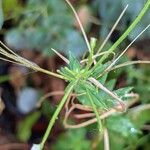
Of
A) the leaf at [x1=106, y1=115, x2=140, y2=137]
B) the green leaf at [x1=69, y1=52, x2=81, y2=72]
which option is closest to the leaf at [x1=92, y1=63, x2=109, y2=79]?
the green leaf at [x1=69, y1=52, x2=81, y2=72]

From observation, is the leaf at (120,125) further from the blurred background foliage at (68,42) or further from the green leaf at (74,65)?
the green leaf at (74,65)

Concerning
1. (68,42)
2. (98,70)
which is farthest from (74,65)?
(68,42)

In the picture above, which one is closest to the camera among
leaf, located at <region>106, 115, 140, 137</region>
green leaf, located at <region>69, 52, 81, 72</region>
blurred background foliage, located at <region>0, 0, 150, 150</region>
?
green leaf, located at <region>69, 52, 81, 72</region>

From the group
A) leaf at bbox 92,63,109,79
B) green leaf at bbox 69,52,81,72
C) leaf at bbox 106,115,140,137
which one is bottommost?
leaf at bbox 106,115,140,137

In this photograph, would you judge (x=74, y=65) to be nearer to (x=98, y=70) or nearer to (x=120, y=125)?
(x=98, y=70)

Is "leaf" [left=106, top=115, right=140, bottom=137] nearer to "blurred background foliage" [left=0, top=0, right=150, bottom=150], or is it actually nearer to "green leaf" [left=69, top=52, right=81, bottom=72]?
"blurred background foliage" [left=0, top=0, right=150, bottom=150]

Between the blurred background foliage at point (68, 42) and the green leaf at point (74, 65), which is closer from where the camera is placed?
the green leaf at point (74, 65)

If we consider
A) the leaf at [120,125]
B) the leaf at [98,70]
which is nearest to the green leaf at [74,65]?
the leaf at [98,70]

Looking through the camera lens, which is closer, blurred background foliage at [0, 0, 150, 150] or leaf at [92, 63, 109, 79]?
leaf at [92, 63, 109, 79]

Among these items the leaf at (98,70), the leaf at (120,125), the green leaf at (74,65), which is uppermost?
the green leaf at (74,65)
